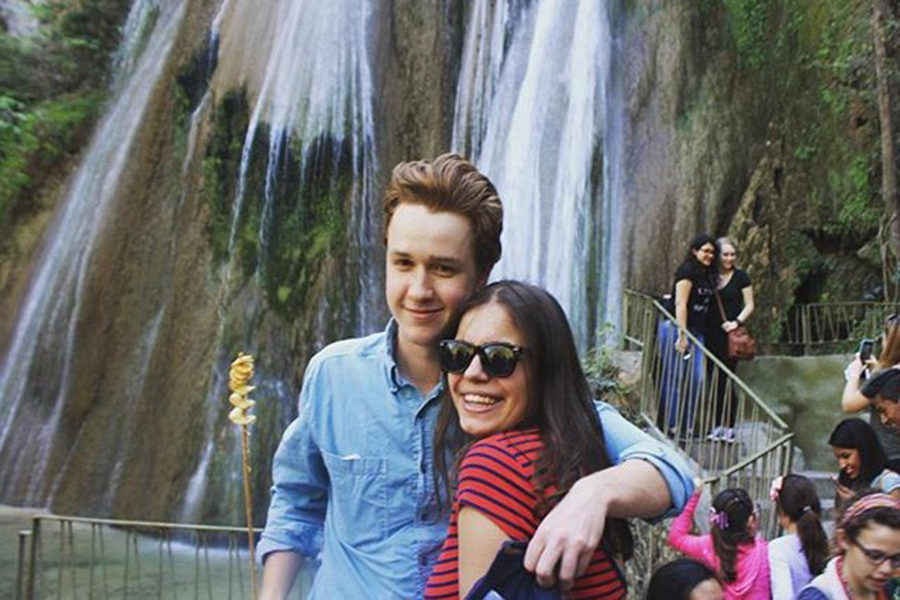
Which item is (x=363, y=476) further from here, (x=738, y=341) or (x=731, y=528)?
(x=738, y=341)

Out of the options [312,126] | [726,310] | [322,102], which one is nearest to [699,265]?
[726,310]

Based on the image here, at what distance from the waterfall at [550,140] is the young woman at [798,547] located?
6.98 meters

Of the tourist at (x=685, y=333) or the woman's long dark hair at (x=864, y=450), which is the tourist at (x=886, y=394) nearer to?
the woman's long dark hair at (x=864, y=450)

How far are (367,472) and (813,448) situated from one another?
913cm

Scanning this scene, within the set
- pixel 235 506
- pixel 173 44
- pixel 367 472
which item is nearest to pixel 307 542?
pixel 367 472

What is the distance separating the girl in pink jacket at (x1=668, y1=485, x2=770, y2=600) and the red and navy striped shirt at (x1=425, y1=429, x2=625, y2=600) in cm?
278

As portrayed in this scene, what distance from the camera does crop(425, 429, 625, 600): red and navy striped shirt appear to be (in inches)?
68.5

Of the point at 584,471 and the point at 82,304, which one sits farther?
the point at 82,304

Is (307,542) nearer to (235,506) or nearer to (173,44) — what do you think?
(235,506)

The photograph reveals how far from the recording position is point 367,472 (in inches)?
85.6

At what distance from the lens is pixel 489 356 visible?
190cm

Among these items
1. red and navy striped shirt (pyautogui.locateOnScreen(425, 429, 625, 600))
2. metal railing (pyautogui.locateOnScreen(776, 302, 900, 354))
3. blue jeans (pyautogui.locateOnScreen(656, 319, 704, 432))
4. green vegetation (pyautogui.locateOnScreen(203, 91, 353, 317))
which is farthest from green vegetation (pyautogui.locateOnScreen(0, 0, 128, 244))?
red and navy striped shirt (pyautogui.locateOnScreen(425, 429, 625, 600))

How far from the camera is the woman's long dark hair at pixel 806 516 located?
441 centimetres

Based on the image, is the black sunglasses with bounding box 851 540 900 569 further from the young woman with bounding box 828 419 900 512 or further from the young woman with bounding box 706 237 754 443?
the young woman with bounding box 706 237 754 443
